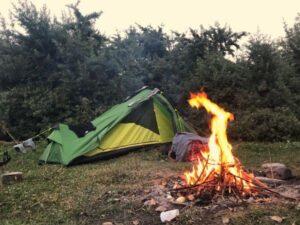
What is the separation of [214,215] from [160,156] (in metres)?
5.65

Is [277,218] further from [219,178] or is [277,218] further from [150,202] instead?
[150,202]

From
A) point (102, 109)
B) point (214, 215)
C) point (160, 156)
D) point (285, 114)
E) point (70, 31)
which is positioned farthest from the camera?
point (70, 31)

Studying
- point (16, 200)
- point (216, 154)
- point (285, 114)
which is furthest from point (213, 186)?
point (285, 114)

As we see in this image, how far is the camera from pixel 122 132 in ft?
40.6

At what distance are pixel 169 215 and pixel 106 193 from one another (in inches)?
71.7

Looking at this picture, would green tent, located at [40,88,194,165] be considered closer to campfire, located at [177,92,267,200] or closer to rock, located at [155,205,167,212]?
campfire, located at [177,92,267,200]

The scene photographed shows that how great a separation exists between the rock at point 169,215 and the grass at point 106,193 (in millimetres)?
94

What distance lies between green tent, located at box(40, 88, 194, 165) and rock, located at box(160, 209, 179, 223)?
18.7ft

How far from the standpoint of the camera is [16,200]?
7629 mm

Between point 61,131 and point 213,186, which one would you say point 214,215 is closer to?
point 213,186

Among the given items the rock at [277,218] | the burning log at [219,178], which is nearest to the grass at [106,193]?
the rock at [277,218]

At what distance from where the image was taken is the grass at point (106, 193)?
5.92 meters

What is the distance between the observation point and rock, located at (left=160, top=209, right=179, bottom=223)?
5.95m

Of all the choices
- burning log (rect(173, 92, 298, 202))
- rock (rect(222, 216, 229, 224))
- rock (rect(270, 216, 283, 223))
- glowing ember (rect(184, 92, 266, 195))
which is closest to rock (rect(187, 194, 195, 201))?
burning log (rect(173, 92, 298, 202))
